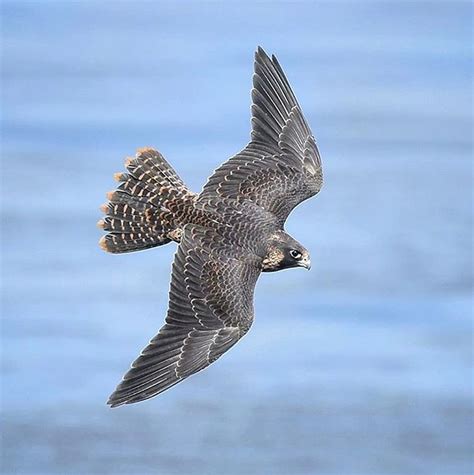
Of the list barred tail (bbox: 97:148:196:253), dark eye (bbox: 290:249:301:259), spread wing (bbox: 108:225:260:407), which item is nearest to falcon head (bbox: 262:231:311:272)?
dark eye (bbox: 290:249:301:259)

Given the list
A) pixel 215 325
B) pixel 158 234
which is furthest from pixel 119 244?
pixel 215 325

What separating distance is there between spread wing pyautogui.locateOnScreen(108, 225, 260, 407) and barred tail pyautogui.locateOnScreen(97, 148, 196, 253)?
26cm

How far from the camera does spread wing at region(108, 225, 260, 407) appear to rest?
10.6 metres

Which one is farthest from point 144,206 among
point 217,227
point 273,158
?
point 273,158

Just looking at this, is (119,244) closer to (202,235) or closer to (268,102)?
(202,235)

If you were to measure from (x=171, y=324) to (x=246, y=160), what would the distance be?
5.36 feet

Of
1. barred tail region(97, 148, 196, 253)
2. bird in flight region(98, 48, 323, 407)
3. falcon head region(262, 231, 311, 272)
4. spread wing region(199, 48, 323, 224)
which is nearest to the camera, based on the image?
bird in flight region(98, 48, 323, 407)

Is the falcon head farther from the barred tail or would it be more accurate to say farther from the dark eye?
the barred tail

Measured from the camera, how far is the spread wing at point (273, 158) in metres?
11.7

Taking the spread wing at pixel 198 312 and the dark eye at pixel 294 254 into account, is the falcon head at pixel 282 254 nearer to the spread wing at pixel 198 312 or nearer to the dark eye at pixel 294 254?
the dark eye at pixel 294 254

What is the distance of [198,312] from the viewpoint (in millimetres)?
10922

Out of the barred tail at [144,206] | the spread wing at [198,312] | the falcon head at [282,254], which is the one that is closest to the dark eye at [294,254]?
the falcon head at [282,254]

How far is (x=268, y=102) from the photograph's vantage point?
12.3 m

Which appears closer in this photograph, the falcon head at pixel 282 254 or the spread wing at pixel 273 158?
the falcon head at pixel 282 254
